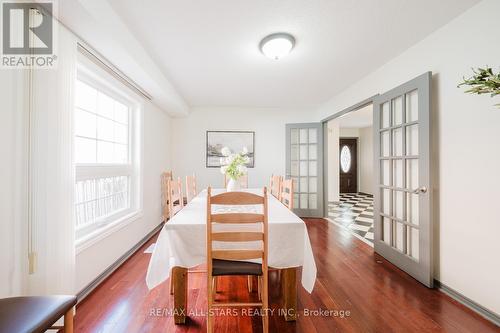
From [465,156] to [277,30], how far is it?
2.03m

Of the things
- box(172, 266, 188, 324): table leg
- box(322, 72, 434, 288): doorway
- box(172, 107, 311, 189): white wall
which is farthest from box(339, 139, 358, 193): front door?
box(172, 266, 188, 324): table leg

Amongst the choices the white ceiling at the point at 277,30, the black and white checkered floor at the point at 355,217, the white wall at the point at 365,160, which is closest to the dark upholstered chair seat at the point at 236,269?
the white ceiling at the point at 277,30

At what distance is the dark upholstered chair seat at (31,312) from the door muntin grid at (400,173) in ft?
9.51

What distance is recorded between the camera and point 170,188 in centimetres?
209

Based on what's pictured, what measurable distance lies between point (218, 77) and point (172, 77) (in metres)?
0.68

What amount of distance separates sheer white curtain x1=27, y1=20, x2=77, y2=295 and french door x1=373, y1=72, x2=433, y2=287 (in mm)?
3126

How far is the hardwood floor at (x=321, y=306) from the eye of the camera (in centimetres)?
153

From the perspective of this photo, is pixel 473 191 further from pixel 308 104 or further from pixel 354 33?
pixel 308 104

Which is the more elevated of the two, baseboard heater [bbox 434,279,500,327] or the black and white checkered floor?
the black and white checkered floor

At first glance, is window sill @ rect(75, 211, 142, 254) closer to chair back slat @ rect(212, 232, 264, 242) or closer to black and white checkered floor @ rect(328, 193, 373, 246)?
chair back slat @ rect(212, 232, 264, 242)

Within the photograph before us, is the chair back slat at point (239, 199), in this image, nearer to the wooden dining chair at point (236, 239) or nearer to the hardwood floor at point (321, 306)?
the wooden dining chair at point (236, 239)

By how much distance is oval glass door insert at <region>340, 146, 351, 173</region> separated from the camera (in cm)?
783

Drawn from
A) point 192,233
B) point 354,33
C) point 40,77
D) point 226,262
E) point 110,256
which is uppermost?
point 354,33

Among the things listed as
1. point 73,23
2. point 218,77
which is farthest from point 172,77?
point 73,23
